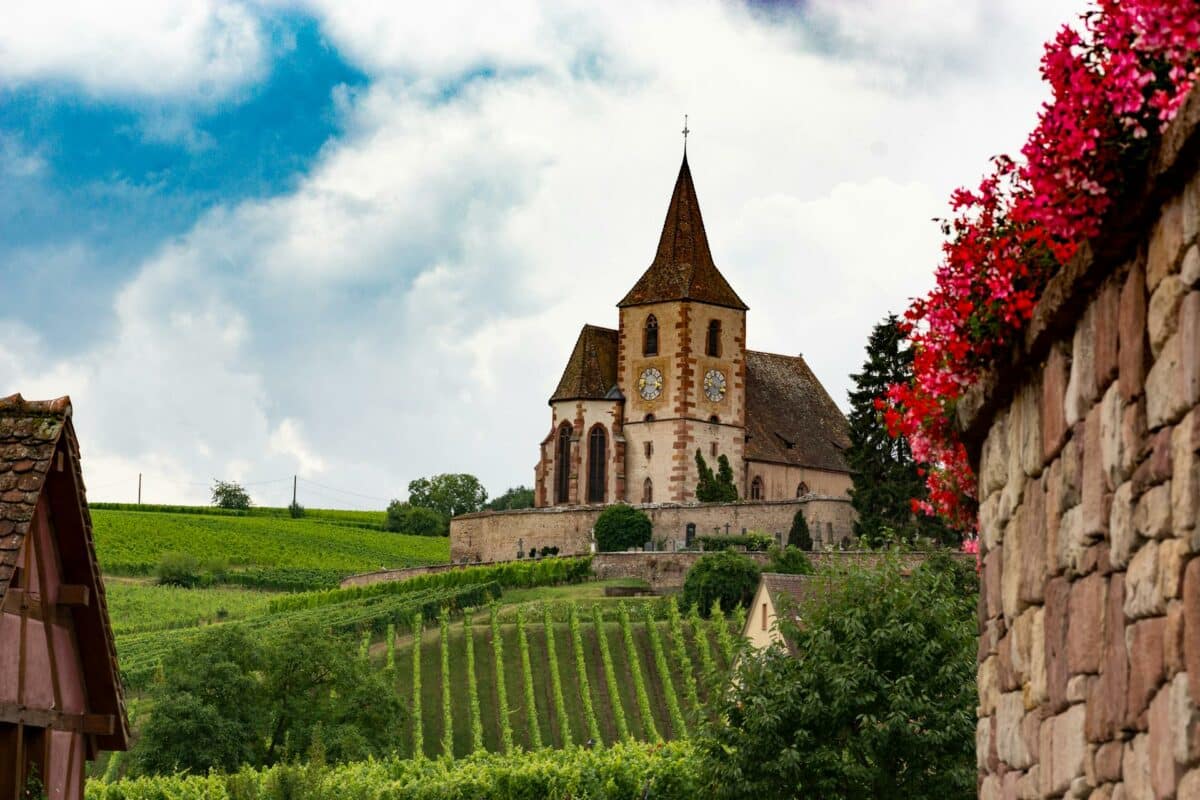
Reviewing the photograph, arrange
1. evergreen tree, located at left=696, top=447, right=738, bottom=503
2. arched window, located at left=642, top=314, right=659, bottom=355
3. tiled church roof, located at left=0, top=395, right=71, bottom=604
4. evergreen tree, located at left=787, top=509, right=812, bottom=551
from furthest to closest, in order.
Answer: arched window, located at left=642, top=314, right=659, bottom=355 → evergreen tree, located at left=696, top=447, right=738, bottom=503 → evergreen tree, located at left=787, top=509, right=812, bottom=551 → tiled church roof, located at left=0, top=395, right=71, bottom=604

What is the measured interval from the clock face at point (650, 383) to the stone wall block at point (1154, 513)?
80.4 metres

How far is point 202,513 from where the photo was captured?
12088 centimetres

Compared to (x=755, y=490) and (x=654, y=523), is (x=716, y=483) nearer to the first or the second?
(x=654, y=523)

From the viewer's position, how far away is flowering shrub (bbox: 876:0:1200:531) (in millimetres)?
5184

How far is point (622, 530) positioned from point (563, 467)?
7154mm

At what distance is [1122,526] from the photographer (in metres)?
5.39

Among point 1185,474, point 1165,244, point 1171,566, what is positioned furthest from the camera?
point 1165,244

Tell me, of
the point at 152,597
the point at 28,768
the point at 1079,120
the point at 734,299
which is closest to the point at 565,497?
the point at 734,299

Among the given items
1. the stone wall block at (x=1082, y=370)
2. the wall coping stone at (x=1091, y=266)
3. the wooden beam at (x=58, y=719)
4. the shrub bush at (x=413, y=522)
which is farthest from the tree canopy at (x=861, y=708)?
the shrub bush at (x=413, y=522)

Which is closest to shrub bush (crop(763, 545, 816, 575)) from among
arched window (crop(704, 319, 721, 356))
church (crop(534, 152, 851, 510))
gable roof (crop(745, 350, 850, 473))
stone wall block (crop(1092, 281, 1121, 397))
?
church (crop(534, 152, 851, 510))

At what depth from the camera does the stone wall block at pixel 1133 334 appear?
5223 mm

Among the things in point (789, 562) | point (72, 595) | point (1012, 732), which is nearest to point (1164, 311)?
point (1012, 732)

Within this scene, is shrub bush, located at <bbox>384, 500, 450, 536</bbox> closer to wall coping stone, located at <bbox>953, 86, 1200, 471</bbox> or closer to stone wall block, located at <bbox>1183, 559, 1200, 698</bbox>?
wall coping stone, located at <bbox>953, 86, 1200, 471</bbox>

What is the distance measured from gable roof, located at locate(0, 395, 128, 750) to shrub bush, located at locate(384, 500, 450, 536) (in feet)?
380
